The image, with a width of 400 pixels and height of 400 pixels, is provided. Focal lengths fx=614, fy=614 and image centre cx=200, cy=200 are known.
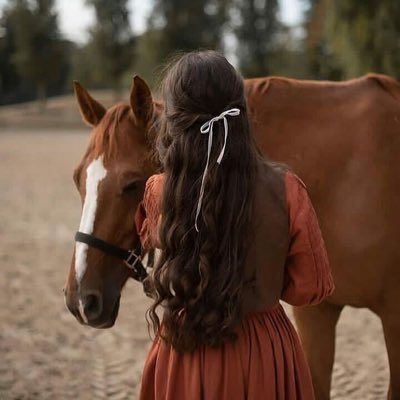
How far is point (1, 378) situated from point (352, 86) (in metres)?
2.91

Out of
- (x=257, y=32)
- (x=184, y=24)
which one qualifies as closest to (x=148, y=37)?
(x=184, y=24)

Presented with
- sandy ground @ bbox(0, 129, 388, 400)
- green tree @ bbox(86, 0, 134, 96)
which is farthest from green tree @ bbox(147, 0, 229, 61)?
sandy ground @ bbox(0, 129, 388, 400)

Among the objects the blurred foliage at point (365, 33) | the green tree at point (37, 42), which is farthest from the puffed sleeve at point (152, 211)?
the green tree at point (37, 42)

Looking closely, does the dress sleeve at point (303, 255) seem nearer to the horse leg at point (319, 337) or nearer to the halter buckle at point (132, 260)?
the halter buckle at point (132, 260)

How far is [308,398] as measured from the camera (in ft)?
6.02

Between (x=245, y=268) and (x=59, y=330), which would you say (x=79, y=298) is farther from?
(x=59, y=330)

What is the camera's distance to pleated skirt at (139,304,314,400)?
1.72 m

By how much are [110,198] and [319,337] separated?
4.58ft

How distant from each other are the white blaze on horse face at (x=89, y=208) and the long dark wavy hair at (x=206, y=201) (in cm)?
63

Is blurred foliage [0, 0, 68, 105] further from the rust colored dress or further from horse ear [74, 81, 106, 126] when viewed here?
the rust colored dress

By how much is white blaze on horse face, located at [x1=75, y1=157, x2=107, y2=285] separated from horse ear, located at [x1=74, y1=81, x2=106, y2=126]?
36 centimetres

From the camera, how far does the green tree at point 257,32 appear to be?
45969 mm

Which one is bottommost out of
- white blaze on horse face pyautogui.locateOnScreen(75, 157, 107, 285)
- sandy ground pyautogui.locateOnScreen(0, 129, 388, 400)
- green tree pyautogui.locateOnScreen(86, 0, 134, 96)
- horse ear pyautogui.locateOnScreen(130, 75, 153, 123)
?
green tree pyautogui.locateOnScreen(86, 0, 134, 96)

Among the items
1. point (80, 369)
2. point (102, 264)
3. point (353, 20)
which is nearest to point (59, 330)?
point (80, 369)
